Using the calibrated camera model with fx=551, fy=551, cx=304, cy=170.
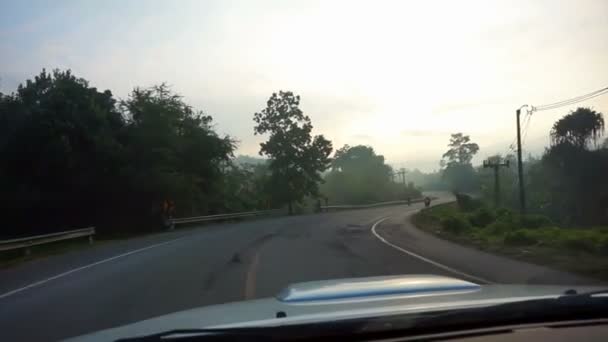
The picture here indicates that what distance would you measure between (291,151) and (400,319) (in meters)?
62.0

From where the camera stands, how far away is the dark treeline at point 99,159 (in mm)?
32594

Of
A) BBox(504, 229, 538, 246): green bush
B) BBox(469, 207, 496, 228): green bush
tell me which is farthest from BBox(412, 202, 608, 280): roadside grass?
BBox(469, 207, 496, 228): green bush

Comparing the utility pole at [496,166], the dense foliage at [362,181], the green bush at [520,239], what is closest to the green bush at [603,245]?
the green bush at [520,239]

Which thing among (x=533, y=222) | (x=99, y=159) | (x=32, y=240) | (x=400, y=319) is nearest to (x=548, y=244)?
(x=533, y=222)

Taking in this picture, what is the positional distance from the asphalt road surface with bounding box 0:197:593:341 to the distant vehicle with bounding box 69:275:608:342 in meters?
3.97

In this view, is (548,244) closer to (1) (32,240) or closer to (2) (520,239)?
(2) (520,239)

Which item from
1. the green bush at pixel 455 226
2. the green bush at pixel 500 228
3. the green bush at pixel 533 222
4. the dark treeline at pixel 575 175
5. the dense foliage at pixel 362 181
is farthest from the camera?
the dense foliage at pixel 362 181

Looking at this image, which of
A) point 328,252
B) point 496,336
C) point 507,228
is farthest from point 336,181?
point 496,336

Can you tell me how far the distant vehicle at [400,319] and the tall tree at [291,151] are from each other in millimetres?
59655

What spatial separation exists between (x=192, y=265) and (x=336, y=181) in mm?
85293

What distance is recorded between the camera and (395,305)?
349cm

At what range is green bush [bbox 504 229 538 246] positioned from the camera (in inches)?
669

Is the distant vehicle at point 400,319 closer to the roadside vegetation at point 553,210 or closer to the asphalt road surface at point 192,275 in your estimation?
the asphalt road surface at point 192,275

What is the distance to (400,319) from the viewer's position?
3.04 metres
